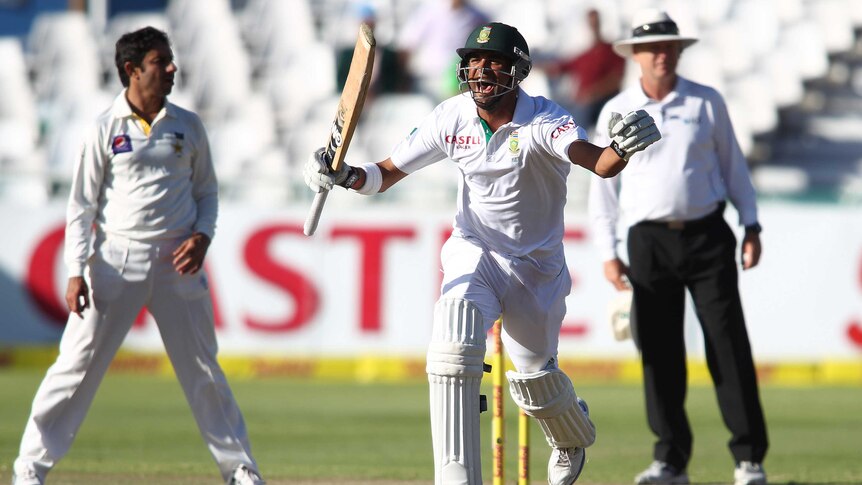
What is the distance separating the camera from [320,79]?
1440cm

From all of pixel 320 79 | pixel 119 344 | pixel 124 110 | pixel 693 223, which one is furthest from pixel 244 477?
pixel 320 79

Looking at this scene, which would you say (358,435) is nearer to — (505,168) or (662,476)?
(662,476)

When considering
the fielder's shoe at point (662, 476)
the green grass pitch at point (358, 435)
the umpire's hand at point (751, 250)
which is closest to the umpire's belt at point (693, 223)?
the umpire's hand at point (751, 250)

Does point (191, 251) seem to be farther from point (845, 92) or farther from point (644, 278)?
point (845, 92)

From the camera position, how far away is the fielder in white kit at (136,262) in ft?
18.5

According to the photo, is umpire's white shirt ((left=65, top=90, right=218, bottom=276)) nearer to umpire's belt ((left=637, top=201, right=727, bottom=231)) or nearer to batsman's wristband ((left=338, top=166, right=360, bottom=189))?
batsman's wristband ((left=338, top=166, right=360, bottom=189))

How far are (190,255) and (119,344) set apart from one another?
1.53 feet

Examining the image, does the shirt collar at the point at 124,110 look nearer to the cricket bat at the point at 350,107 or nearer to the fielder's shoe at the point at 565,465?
the cricket bat at the point at 350,107

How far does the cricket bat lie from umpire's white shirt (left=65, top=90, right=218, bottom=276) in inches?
32.8

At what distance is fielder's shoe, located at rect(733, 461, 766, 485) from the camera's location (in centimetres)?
619

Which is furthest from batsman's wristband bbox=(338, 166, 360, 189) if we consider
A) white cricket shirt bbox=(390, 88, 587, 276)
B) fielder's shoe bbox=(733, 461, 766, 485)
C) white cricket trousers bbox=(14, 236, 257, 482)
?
fielder's shoe bbox=(733, 461, 766, 485)

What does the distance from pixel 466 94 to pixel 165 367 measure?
713cm

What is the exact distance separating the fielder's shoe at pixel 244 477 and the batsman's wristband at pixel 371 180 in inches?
48.4

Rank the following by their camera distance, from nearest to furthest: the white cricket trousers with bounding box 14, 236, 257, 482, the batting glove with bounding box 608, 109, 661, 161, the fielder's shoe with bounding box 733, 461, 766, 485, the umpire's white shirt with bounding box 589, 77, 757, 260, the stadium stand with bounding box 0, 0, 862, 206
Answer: the batting glove with bounding box 608, 109, 661, 161
the white cricket trousers with bounding box 14, 236, 257, 482
the fielder's shoe with bounding box 733, 461, 766, 485
the umpire's white shirt with bounding box 589, 77, 757, 260
the stadium stand with bounding box 0, 0, 862, 206
